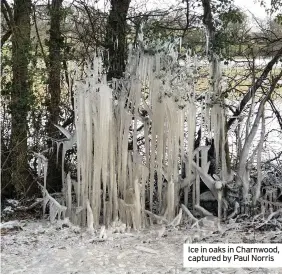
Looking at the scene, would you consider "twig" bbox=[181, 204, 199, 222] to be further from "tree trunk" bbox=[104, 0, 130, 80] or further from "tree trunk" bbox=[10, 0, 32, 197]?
"tree trunk" bbox=[10, 0, 32, 197]

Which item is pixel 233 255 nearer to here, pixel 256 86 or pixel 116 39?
pixel 256 86

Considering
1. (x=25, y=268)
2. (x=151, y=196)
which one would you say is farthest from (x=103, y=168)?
(x=25, y=268)

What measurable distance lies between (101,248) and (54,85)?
1577 millimetres

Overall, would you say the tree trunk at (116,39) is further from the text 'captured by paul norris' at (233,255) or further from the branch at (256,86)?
the text 'captured by paul norris' at (233,255)

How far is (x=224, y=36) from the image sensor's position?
4.14m

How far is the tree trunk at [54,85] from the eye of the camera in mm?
4262

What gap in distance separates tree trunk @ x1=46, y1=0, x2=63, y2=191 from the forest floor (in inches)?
23.4

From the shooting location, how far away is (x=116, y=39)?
14.2 ft

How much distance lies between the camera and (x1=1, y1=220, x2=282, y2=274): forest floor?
309cm

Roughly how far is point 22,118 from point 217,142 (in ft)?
5.03

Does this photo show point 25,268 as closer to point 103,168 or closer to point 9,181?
point 103,168

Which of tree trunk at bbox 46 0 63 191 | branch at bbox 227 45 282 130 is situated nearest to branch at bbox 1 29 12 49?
tree trunk at bbox 46 0 63 191

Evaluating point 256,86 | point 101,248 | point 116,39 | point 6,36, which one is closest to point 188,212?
point 101,248

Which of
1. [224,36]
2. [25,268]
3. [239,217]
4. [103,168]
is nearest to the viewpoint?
[25,268]
